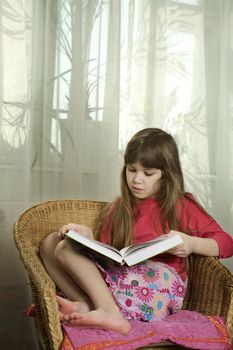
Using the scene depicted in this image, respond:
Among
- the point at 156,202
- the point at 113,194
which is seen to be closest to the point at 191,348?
the point at 156,202

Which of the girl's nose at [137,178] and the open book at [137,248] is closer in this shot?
the open book at [137,248]

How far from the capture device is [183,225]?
1.60 meters

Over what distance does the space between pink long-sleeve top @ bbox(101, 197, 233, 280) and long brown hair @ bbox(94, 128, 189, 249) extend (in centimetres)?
2

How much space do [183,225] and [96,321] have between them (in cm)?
52

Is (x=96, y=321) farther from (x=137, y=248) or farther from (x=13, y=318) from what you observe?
(x=13, y=318)

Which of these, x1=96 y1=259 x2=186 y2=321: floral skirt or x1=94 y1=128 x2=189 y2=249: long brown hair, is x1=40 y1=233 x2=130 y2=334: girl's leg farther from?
x1=94 y1=128 x2=189 y2=249: long brown hair

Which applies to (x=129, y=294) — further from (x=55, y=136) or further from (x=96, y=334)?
(x=55, y=136)

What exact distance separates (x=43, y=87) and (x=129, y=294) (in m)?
0.86

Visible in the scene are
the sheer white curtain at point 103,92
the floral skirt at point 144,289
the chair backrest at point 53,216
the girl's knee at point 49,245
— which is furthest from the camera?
the sheer white curtain at point 103,92

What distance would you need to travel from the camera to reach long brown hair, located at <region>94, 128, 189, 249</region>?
1580mm

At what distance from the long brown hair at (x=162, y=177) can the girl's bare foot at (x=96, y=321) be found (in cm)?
40

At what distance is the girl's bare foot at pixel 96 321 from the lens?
1190 mm

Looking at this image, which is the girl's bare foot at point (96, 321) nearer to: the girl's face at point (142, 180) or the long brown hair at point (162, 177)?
the long brown hair at point (162, 177)

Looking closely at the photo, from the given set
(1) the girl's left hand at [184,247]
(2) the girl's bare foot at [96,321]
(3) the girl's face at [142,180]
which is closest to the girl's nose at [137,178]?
(3) the girl's face at [142,180]
